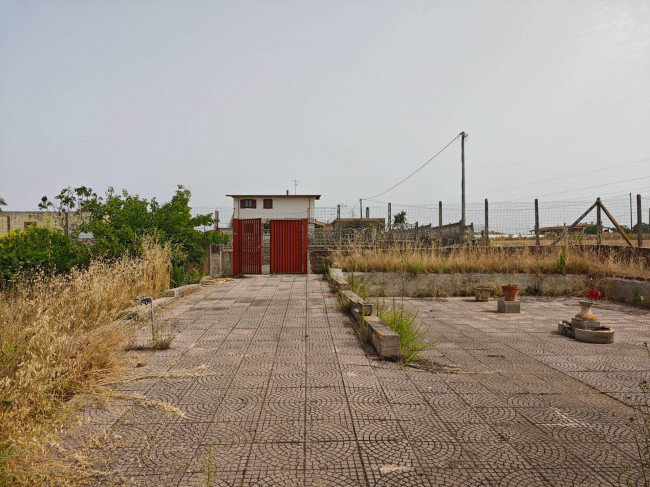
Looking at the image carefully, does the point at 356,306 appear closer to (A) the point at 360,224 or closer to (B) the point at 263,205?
(A) the point at 360,224

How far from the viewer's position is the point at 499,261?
10430 mm

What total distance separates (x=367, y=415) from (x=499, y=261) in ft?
28.7

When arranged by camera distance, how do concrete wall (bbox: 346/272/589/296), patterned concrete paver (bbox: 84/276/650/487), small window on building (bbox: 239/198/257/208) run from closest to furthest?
1. patterned concrete paver (bbox: 84/276/650/487)
2. concrete wall (bbox: 346/272/589/296)
3. small window on building (bbox: 239/198/257/208)

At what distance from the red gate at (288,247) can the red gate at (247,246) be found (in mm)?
472

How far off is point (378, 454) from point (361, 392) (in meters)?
0.92

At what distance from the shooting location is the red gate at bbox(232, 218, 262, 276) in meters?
12.6

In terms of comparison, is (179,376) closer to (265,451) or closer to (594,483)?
(265,451)

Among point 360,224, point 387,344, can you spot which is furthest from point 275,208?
point 387,344

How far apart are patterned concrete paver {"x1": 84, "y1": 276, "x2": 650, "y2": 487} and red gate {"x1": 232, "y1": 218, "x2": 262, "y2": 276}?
747cm

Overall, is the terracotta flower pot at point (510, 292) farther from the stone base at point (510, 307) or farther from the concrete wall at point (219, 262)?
the concrete wall at point (219, 262)

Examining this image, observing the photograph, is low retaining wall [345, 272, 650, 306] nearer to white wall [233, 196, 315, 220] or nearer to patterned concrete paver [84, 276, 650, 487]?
patterned concrete paver [84, 276, 650, 487]

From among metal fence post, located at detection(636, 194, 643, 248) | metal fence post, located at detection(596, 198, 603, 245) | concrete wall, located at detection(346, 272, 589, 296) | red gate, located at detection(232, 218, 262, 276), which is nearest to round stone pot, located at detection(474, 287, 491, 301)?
concrete wall, located at detection(346, 272, 589, 296)

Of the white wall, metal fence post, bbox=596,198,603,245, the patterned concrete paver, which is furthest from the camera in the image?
the white wall

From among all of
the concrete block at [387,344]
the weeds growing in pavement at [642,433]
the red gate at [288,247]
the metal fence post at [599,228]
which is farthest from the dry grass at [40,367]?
the metal fence post at [599,228]
